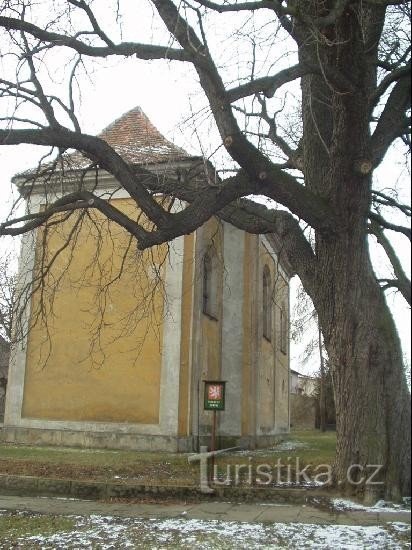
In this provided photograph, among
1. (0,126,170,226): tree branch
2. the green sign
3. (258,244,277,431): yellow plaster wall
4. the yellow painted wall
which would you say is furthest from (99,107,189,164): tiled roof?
(0,126,170,226): tree branch

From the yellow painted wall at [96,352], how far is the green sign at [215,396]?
375 centimetres

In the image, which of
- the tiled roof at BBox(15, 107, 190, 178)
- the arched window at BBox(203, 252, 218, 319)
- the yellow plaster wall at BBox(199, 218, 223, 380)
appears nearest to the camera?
the tiled roof at BBox(15, 107, 190, 178)

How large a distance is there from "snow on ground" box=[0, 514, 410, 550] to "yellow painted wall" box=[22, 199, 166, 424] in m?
9.54

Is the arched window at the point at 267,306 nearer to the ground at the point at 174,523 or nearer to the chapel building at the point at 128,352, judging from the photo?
the chapel building at the point at 128,352

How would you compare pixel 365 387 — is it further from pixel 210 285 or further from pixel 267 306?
pixel 267 306

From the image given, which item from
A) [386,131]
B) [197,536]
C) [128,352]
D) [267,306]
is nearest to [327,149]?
[386,131]

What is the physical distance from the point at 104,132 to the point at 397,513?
20212 mm

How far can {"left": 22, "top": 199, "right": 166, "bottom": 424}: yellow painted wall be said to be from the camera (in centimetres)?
1775

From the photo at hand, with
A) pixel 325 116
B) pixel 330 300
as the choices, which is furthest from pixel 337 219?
pixel 325 116

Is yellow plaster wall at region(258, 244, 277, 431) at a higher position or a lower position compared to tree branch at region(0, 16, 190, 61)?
lower

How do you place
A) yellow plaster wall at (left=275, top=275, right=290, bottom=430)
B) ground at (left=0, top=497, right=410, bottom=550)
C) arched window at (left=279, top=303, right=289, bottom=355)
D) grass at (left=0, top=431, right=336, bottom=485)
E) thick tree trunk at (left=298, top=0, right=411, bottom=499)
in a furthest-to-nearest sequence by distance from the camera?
arched window at (left=279, top=303, right=289, bottom=355), yellow plaster wall at (left=275, top=275, right=290, bottom=430), grass at (left=0, top=431, right=336, bottom=485), ground at (left=0, top=497, right=410, bottom=550), thick tree trunk at (left=298, top=0, right=411, bottom=499)

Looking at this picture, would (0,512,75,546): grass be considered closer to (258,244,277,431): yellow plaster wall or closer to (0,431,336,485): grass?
(0,431,336,485): grass

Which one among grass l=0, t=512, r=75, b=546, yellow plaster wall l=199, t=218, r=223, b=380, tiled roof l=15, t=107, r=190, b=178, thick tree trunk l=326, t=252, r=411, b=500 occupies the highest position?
tiled roof l=15, t=107, r=190, b=178

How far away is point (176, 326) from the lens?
17.9 m
